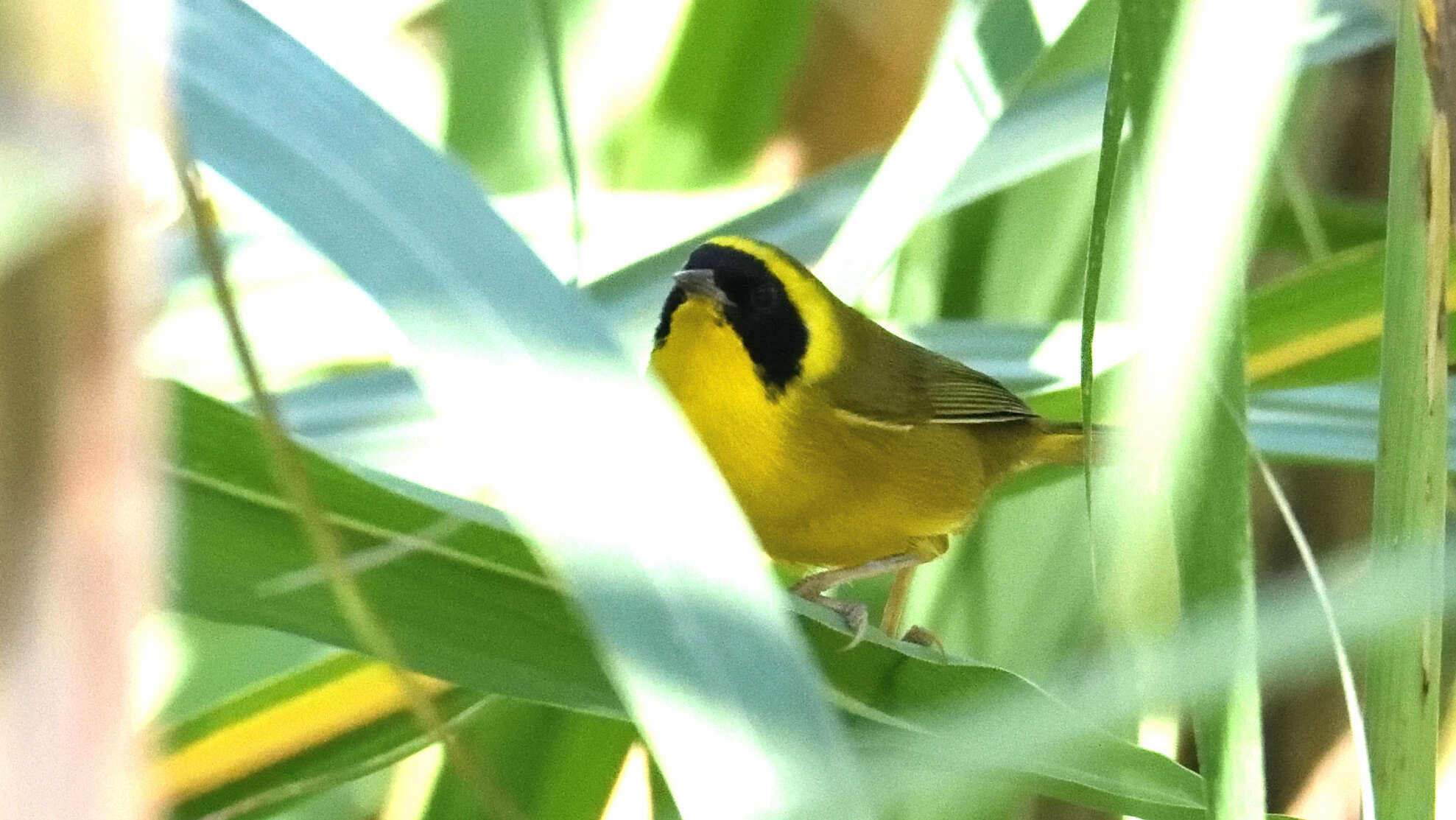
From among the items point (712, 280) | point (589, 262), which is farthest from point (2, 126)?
point (712, 280)

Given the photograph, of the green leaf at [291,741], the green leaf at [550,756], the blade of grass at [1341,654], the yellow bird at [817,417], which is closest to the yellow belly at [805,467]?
the yellow bird at [817,417]

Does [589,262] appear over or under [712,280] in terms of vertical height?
under

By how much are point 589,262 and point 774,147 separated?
80cm

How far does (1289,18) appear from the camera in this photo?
421 millimetres

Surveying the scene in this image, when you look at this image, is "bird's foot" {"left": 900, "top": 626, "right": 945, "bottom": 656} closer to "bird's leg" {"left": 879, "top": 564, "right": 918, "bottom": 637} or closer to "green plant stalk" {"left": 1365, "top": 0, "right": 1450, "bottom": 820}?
"bird's leg" {"left": 879, "top": 564, "right": 918, "bottom": 637}

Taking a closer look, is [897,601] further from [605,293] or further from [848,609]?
[605,293]

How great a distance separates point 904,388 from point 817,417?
0.16 metres

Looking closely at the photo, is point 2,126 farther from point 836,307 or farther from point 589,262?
point 836,307

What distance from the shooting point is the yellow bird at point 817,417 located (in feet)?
4.37

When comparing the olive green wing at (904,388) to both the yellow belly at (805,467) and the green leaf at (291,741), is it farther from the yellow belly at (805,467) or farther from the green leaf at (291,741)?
the green leaf at (291,741)

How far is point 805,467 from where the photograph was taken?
1.34 m

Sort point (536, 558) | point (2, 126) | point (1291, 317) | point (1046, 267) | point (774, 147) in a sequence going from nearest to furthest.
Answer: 1. point (2, 126)
2. point (536, 558)
3. point (1291, 317)
4. point (1046, 267)
5. point (774, 147)

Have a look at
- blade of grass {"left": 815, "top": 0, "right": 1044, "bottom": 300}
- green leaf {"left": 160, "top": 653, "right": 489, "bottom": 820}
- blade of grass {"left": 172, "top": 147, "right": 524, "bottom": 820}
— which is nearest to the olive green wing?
blade of grass {"left": 815, "top": 0, "right": 1044, "bottom": 300}

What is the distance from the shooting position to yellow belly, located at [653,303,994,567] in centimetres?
133
